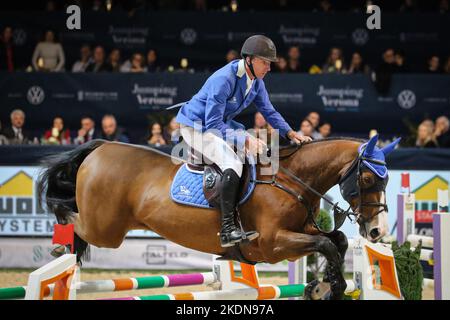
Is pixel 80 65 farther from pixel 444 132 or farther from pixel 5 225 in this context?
pixel 444 132

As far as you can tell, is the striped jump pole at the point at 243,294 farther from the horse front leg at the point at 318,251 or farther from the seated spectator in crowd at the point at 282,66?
the seated spectator in crowd at the point at 282,66

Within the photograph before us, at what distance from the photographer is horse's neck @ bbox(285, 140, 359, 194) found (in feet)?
18.4

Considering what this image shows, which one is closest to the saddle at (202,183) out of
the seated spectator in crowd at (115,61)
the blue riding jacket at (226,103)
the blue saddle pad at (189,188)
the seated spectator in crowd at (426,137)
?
the blue saddle pad at (189,188)

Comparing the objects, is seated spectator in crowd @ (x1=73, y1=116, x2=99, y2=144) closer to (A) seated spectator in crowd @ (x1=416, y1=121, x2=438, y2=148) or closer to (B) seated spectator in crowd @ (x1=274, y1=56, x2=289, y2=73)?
(B) seated spectator in crowd @ (x1=274, y1=56, x2=289, y2=73)

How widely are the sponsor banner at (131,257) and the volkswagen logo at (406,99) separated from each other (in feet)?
10.9

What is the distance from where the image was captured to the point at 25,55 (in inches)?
490

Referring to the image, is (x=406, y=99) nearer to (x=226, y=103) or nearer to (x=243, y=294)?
(x=226, y=103)

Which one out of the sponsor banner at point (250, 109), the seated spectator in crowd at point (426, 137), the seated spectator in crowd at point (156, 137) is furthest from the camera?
the sponsor banner at point (250, 109)

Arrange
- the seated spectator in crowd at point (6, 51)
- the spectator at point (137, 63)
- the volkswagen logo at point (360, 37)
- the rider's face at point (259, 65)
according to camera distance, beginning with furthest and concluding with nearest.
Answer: the volkswagen logo at point (360, 37) < the seated spectator in crowd at point (6, 51) < the spectator at point (137, 63) < the rider's face at point (259, 65)

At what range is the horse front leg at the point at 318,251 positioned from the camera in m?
5.26

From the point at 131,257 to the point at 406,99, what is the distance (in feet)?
15.7

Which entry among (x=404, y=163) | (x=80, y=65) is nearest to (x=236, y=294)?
(x=404, y=163)

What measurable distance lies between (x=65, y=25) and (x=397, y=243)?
7234 mm

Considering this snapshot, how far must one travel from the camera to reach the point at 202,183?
5.85 m
